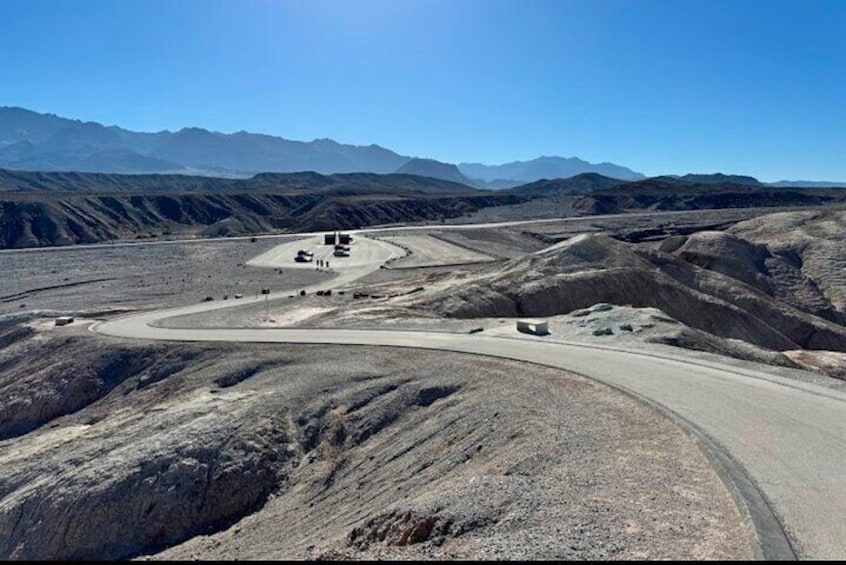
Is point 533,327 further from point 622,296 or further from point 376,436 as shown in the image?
point 622,296

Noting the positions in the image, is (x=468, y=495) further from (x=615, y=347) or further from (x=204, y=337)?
(x=204, y=337)

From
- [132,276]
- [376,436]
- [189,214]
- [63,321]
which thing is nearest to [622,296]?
[376,436]

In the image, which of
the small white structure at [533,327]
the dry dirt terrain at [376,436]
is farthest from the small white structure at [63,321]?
the small white structure at [533,327]

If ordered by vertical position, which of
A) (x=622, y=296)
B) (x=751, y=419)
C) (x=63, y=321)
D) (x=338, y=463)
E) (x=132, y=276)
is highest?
(x=751, y=419)

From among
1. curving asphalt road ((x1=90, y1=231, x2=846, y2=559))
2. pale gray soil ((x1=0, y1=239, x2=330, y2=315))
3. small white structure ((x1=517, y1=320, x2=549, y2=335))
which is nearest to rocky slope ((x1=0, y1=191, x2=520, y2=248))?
pale gray soil ((x1=0, y1=239, x2=330, y2=315))

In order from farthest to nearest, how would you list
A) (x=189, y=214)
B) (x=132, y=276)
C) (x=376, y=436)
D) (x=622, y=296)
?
(x=189, y=214) < (x=132, y=276) < (x=622, y=296) < (x=376, y=436)

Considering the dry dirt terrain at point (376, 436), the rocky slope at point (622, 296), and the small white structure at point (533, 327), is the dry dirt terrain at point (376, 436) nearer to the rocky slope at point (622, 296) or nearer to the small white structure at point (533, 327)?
the rocky slope at point (622, 296)
